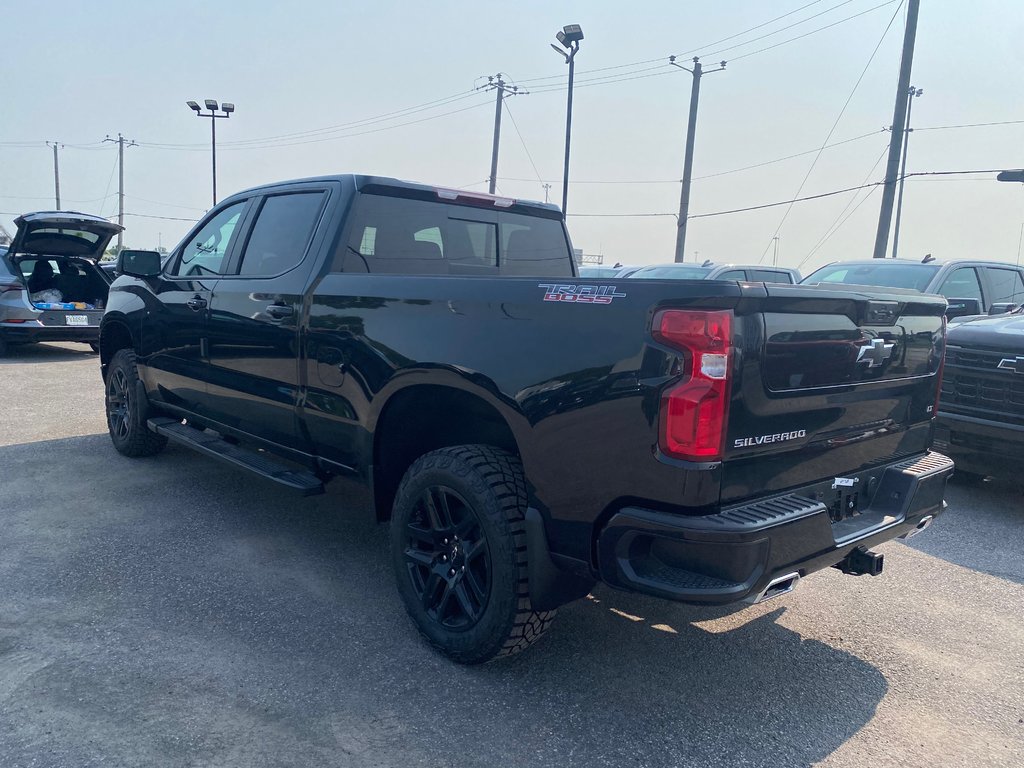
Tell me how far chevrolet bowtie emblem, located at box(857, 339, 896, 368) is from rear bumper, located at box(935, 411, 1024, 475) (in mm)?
2848

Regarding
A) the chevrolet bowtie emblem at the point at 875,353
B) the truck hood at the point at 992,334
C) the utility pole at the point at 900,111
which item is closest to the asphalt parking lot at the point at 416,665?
the chevrolet bowtie emblem at the point at 875,353

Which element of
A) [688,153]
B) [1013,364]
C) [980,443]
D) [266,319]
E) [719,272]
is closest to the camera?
[266,319]

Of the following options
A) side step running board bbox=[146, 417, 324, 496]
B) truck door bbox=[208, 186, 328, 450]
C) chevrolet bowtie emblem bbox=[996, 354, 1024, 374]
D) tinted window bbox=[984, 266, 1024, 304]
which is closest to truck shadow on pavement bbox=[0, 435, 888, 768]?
side step running board bbox=[146, 417, 324, 496]

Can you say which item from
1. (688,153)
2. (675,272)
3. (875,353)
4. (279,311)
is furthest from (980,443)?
(688,153)

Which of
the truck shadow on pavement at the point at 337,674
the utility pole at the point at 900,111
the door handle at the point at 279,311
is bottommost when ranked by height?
the truck shadow on pavement at the point at 337,674

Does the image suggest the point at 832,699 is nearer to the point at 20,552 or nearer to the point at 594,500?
the point at 594,500

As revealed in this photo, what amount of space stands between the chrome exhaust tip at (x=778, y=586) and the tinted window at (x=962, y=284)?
21.9 feet

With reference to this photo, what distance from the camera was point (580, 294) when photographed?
2752mm

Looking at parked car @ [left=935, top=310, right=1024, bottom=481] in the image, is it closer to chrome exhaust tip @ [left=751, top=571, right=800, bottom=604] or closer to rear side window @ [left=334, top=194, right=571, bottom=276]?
rear side window @ [left=334, top=194, right=571, bottom=276]

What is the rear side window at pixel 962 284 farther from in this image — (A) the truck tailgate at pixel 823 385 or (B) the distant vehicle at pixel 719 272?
(A) the truck tailgate at pixel 823 385

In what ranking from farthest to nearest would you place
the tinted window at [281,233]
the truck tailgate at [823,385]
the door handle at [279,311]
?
the tinted window at [281,233] → the door handle at [279,311] → the truck tailgate at [823,385]

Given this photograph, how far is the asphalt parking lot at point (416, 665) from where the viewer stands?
8.82 feet

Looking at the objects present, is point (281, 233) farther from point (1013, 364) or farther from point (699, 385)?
point (1013, 364)

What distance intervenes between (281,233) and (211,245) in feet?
3.05
